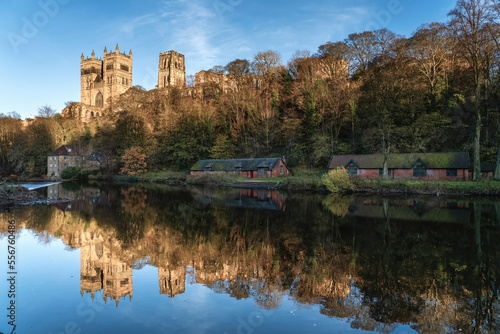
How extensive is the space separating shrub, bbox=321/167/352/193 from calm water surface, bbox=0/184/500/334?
1319 cm

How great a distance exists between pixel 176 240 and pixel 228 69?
171 feet

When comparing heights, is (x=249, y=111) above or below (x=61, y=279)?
above

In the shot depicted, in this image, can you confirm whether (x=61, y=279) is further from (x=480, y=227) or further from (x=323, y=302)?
(x=480, y=227)

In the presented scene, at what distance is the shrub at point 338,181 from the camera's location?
27750 mm

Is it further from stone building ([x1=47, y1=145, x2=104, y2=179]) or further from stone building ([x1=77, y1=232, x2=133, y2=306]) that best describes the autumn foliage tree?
stone building ([x1=77, y1=232, x2=133, y2=306])

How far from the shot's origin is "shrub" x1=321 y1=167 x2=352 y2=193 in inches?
1093

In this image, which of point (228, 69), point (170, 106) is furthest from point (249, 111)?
point (170, 106)

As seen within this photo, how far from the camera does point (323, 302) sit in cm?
641

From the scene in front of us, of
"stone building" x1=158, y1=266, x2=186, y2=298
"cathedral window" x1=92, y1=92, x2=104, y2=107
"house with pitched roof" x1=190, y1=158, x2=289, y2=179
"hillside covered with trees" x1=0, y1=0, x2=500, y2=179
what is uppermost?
"cathedral window" x1=92, y1=92, x2=104, y2=107

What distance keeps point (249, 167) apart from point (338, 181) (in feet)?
58.7

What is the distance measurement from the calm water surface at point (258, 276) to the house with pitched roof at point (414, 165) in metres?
19.9

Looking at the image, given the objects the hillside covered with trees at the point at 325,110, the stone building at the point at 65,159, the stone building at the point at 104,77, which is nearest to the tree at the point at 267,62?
the hillside covered with trees at the point at 325,110

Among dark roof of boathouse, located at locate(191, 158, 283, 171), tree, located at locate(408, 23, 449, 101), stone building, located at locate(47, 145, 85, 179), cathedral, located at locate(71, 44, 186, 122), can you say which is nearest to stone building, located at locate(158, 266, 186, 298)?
dark roof of boathouse, located at locate(191, 158, 283, 171)

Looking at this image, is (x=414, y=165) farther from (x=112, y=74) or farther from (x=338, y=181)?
(x=112, y=74)
